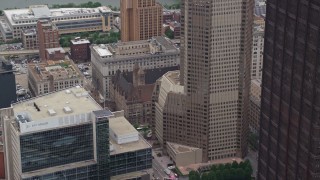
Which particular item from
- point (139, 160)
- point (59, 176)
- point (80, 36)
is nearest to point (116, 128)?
point (139, 160)

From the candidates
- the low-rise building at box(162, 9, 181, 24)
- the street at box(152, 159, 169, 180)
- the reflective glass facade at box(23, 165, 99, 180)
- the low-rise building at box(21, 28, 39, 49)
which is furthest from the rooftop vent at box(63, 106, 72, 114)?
the low-rise building at box(162, 9, 181, 24)

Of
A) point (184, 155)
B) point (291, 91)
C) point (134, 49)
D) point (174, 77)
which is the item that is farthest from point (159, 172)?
point (291, 91)

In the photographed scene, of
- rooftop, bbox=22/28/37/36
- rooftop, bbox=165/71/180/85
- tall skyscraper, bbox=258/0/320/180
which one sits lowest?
rooftop, bbox=22/28/37/36

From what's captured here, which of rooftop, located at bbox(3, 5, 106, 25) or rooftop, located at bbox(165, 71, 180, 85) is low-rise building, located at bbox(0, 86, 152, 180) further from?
rooftop, located at bbox(3, 5, 106, 25)

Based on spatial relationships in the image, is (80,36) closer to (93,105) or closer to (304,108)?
(93,105)

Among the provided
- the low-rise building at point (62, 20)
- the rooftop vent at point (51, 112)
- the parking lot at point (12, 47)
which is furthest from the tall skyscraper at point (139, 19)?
the rooftop vent at point (51, 112)

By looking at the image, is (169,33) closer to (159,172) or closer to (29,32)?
(29,32)
